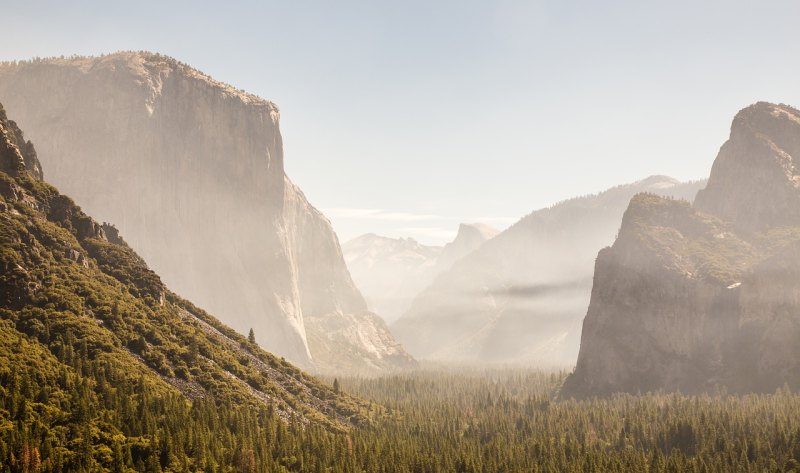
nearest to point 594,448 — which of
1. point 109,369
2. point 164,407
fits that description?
point 164,407

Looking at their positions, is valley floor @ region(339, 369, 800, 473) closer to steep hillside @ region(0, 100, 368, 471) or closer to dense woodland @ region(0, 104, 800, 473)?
dense woodland @ region(0, 104, 800, 473)

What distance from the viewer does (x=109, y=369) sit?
130 metres

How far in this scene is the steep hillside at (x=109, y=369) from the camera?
4259 inches

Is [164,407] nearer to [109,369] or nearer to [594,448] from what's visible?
[109,369]

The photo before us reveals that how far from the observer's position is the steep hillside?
108 m

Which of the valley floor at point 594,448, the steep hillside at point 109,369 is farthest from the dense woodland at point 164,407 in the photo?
the valley floor at point 594,448

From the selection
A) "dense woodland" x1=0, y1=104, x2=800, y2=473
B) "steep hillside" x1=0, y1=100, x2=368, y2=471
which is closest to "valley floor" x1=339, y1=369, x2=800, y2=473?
"dense woodland" x1=0, y1=104, x2=800, y2=473

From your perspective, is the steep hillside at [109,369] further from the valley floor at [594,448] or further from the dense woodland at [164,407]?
the valley floor at [594,448]

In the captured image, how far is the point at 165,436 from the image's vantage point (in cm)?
11688

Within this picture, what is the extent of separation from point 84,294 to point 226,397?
3746 centimetres

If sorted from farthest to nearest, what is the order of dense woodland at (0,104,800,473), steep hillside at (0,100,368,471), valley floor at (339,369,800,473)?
valley floor at (339,369,800,473)
dense woodland at (0,104,800,473)
steep hillside at (0,100,368,471)

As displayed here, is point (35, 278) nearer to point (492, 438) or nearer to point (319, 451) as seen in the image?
point (319, 451)

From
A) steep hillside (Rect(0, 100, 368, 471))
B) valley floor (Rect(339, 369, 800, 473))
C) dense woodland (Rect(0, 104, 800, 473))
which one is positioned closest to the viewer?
steep hillside (Rect(0, 100, 368, 471))

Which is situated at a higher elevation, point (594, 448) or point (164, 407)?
point (164, 407)
